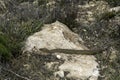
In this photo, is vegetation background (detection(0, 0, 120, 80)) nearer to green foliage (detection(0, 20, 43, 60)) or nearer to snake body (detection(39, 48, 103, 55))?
green foliage (detection(0, 20, 43, 60))

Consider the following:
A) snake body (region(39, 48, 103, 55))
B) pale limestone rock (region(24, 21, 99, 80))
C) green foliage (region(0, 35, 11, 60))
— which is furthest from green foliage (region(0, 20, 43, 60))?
snake body (region(39, 48, 103, 55))

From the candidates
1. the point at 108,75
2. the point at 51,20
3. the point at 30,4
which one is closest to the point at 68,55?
the point at 108,75

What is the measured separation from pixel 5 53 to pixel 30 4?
2.24 metres

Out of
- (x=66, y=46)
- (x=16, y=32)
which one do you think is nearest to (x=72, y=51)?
(x=66, y=46)

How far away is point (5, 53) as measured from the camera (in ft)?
14.8

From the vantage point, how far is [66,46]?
198 inches

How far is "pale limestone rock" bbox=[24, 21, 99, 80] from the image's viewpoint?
4.52 metres

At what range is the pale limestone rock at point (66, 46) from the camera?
14.8 ft

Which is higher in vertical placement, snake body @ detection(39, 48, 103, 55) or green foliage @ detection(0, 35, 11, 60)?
green foliage @ detection(0, 35, 11, 60)

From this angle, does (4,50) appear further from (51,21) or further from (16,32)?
(51,21)

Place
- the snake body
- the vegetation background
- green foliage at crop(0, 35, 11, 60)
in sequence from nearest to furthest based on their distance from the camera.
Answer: green foliage at crop(0, 35, 11, 60), the vegetation background, the snake body

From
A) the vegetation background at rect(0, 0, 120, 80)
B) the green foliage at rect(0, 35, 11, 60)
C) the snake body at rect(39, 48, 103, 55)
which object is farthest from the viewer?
the snake body at rect(39, 48, 103, 55)

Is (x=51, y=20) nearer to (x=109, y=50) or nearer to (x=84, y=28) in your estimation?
(x=84, y=28)

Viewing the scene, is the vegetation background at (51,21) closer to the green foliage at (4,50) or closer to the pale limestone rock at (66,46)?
the green foliage at (4,50)
